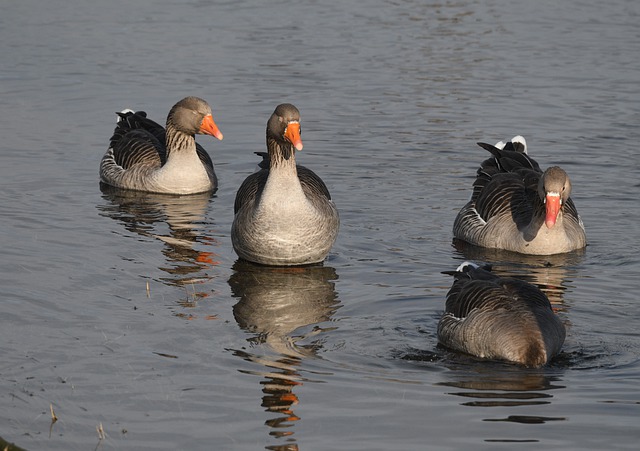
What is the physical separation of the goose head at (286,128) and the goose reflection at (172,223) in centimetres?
150

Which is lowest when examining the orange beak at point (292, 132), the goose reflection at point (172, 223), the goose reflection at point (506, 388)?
the goose reflection at point (506, 388)

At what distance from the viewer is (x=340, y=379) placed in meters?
8.56

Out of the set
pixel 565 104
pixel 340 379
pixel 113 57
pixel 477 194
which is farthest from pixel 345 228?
pixel 113 57

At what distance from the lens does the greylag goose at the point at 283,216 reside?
1171cm

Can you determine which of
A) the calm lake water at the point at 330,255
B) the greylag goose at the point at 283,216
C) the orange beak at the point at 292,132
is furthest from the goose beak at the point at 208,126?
the orange beak at the point at 292,132

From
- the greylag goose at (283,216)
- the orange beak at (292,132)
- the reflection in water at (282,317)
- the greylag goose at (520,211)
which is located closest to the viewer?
the reflection in water at (282,317)

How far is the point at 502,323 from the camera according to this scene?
29.9ft

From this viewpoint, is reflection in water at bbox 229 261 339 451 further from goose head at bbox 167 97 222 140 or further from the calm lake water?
goose head at bbox 167 97 222 140

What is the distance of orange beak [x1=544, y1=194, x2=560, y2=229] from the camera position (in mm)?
12242

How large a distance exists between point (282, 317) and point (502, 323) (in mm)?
2143

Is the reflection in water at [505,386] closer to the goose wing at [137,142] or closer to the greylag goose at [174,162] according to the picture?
the greylag goose at [174,162]

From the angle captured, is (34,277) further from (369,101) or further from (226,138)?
(369,101)

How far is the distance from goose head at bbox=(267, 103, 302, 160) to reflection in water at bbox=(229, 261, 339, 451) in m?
1.24

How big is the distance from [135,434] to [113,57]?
17.1 metres
